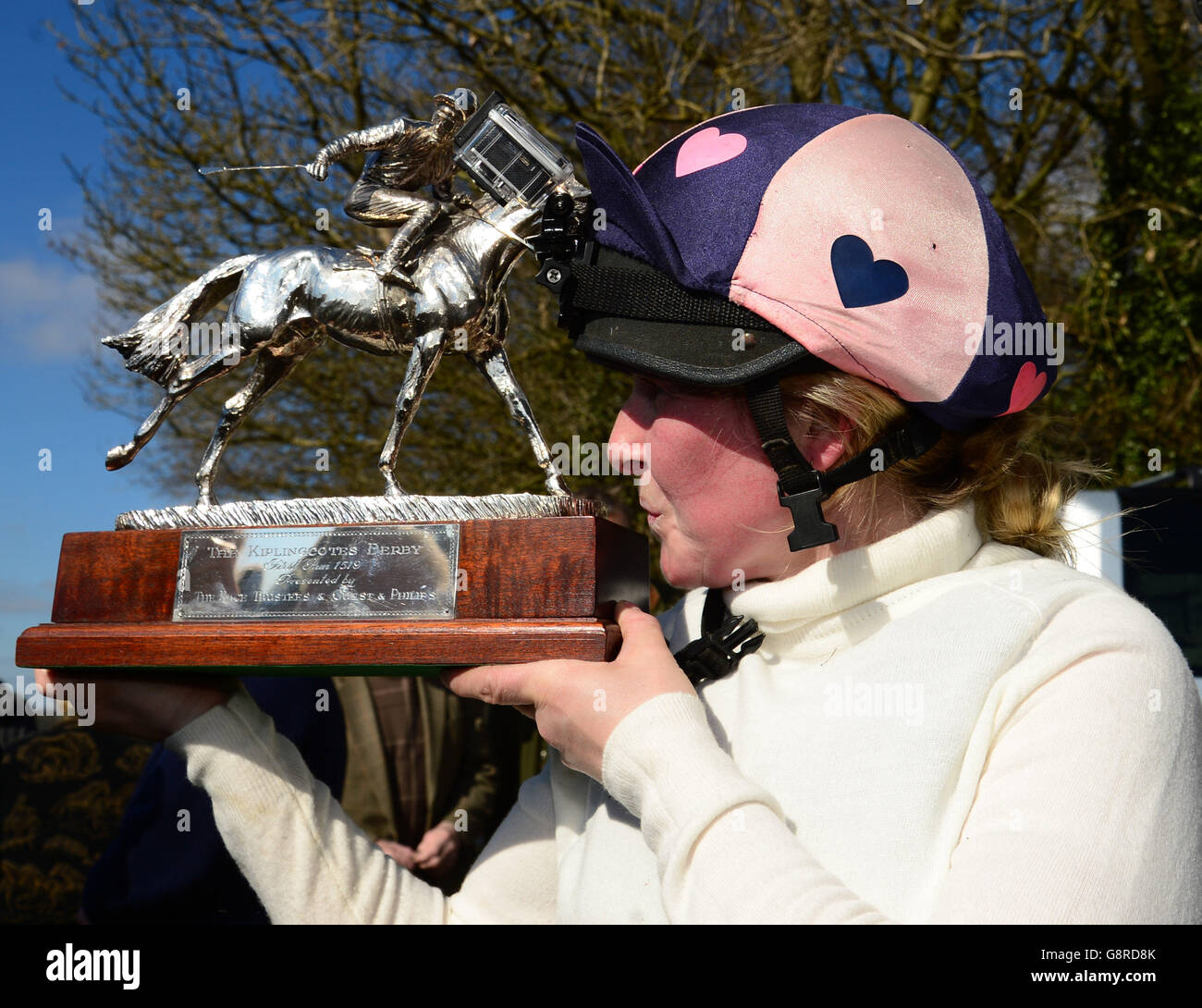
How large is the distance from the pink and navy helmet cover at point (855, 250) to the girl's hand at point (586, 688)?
0.44 meters

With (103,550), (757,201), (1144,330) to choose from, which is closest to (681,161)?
(757,201)

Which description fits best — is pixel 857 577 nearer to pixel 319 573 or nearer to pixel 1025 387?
pixel 1025 387

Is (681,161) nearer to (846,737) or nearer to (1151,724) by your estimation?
(846,737)

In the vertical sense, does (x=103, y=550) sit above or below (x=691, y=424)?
below

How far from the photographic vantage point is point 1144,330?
6.30 meters

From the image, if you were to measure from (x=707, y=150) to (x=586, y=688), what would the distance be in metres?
0.73

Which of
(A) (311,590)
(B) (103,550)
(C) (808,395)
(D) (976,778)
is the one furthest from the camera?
(B) (103,550)

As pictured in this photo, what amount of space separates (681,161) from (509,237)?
0.36m

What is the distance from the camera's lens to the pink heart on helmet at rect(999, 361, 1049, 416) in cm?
137

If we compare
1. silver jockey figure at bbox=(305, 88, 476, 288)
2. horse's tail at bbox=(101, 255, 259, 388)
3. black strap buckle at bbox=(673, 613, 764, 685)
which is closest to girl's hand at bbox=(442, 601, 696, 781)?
black strap buckle at bbox=(673, 613, 764, 685)

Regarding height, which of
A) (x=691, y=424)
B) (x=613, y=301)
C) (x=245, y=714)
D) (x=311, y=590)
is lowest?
(x=245, y=714)

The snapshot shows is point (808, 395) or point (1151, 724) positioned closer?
point (1151, 724)

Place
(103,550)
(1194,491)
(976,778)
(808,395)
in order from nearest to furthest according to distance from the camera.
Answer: (976,778) → (808,395) → (103,550) → (1194,491)

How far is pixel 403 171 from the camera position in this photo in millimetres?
1708
